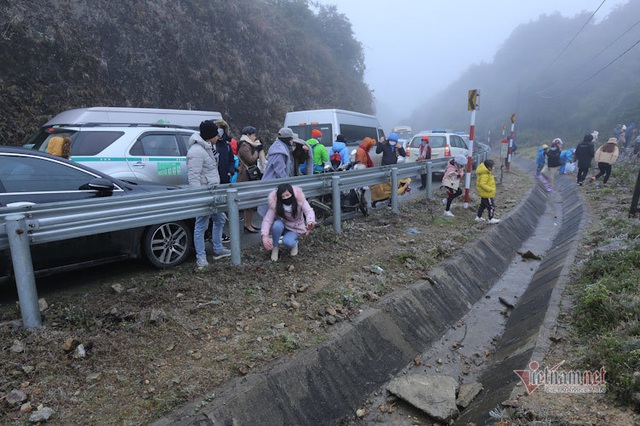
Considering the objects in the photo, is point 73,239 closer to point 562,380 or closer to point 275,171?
point 275,171

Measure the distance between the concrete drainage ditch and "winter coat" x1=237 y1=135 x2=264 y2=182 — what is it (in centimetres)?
337

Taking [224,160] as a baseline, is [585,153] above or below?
below

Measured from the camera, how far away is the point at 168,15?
1681cm

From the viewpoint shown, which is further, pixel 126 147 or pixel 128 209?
pixel 126 147

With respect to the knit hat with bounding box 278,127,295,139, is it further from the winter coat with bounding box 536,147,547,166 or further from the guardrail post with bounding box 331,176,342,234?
the winter coat with bounding box 536,147,547,166

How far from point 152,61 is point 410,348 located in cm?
1521

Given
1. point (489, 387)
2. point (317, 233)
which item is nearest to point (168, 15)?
point (317, 233)

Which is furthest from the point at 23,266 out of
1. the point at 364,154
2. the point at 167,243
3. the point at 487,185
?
the point at 487,185

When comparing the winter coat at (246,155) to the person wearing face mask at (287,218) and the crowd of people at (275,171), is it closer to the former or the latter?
the crowd of people at (275,171)

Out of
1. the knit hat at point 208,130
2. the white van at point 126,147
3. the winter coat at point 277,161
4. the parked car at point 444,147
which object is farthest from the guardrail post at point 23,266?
the parked car at point 444,147

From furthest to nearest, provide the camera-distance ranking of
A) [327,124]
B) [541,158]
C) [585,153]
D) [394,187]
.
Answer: [541,158] < [585,153] < [327,124] < [394,187]

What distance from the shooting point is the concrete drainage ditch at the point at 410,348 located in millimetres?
2846

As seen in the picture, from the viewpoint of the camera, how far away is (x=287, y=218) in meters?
5.16

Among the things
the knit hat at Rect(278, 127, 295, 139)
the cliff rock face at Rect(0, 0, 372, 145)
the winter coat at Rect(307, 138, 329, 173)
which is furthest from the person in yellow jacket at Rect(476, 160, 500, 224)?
the cliff rock face at Rect(0, 0, 372, 145)
